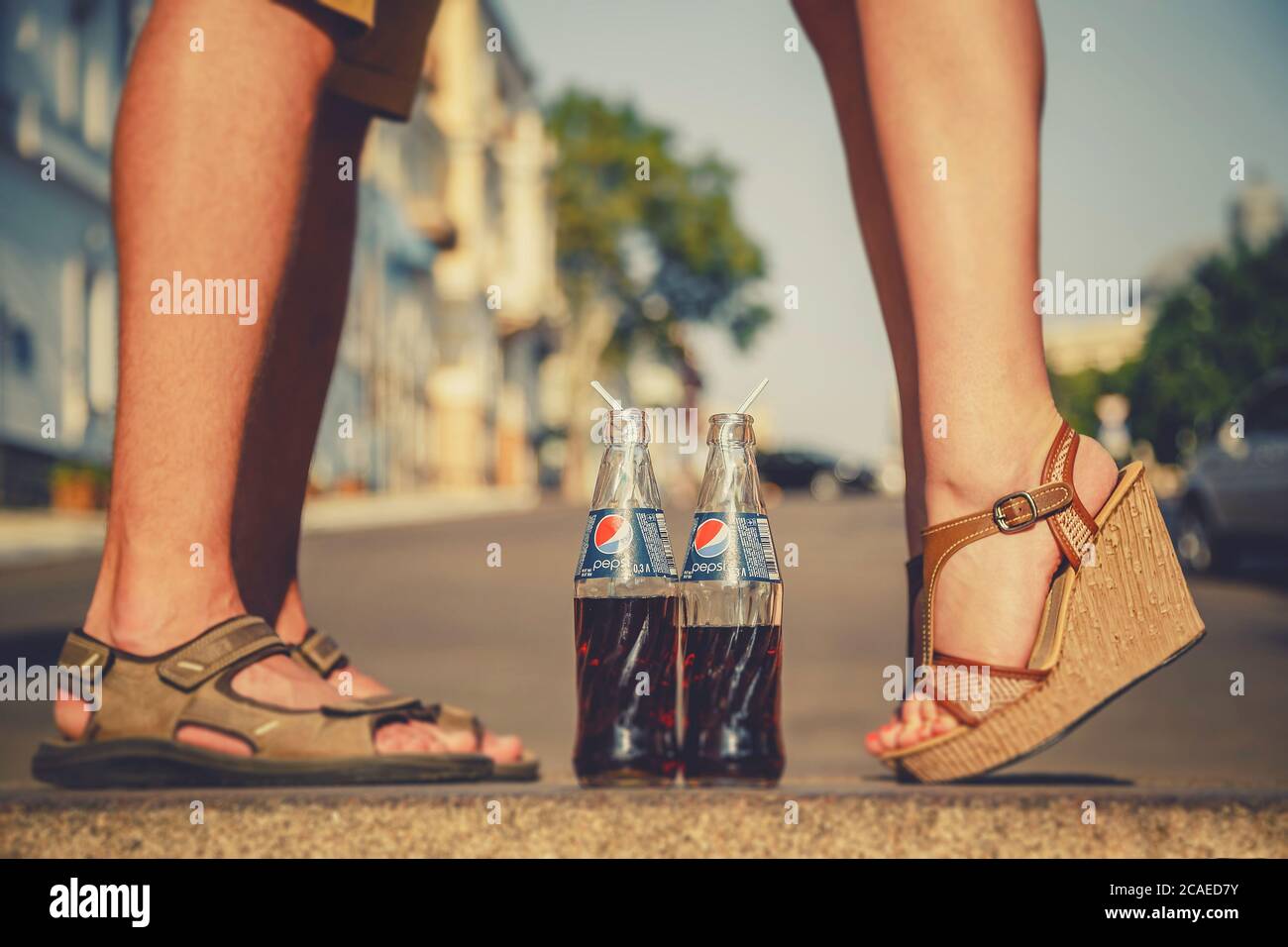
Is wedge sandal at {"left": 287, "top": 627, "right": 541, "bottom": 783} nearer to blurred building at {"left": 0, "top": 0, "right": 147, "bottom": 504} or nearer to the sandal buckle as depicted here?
the sandal buckle

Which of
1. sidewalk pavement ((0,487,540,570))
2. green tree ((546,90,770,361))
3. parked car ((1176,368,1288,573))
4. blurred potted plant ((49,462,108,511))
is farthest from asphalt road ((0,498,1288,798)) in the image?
green tree ((546,90,770,361))

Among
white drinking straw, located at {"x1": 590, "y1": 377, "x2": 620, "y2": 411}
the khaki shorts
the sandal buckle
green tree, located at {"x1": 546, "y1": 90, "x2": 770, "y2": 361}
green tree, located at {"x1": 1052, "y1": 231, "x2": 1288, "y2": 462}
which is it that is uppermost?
green tree, located at {"x1": 546, "y1": 90, "x2": 770, "y2": 361}

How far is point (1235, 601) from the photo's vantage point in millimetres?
7488

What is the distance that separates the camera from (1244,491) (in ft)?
30.6

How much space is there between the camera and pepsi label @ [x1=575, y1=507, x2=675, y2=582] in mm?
1434

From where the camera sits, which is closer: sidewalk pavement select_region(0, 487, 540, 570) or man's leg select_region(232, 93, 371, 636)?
man's leg select_region(232, 93, 371, 636)

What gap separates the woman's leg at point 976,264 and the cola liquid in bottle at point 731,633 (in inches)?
6.9

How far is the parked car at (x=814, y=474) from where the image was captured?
3969cm

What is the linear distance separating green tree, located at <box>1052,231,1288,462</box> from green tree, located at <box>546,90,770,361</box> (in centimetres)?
1386

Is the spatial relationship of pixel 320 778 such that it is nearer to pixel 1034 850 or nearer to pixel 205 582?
pixel 205 582

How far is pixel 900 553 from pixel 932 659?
9092mm

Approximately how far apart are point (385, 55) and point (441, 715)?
0.77m

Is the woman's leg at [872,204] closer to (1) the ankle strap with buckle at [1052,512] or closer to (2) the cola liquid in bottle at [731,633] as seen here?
(1) the ankle strap with buckle at [1052,512]
